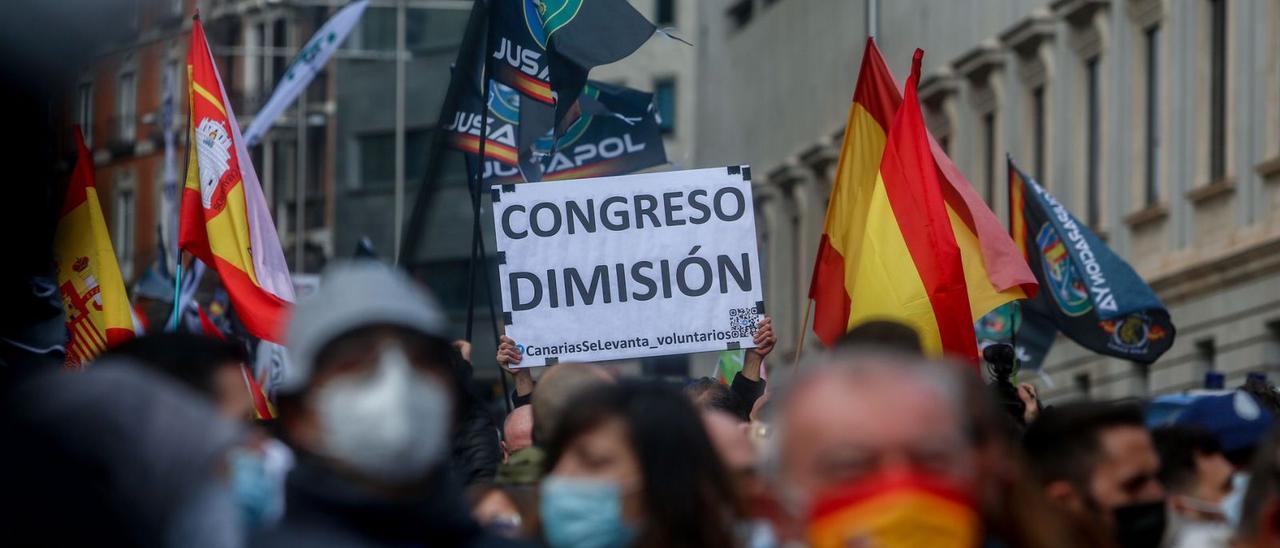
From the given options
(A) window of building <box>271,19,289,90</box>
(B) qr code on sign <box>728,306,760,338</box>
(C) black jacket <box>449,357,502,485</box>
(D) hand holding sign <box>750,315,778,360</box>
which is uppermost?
(A) window of building <box>271,19,289,90</box>

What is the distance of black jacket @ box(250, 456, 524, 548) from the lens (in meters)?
4.98

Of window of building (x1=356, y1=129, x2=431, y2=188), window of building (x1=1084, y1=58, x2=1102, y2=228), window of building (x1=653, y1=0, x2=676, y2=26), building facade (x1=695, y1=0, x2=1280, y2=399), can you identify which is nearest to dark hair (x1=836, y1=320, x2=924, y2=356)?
building facade (x1=695, y1=0, x2=1280, y2=399)

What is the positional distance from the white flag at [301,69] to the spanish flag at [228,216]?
7144mm

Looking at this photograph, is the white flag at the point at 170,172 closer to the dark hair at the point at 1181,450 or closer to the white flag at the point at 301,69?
the white flag at the point at 301,69

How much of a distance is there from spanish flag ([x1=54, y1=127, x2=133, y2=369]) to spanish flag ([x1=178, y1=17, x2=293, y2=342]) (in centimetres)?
40

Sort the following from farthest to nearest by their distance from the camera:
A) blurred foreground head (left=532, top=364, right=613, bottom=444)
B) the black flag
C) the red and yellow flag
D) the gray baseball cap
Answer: the black flag < blurred foreground head (left=532, top=364, right=613, bottom=444) < the gray baseball cap < the red and yellow flag

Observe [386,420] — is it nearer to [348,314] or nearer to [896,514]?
[348,314]

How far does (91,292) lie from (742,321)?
3.62 m

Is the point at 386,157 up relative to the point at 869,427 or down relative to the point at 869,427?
up

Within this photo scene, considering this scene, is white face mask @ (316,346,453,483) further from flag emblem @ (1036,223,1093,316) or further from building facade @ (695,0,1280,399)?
building facade @ (695,0,1280,399)

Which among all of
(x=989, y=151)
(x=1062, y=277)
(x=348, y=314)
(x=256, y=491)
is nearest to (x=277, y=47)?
(x=989, y=151)

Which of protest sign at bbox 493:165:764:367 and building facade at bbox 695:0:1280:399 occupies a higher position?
building facade at bbox 695:0:1280:399

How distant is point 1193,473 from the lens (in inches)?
292

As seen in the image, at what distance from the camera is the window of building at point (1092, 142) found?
33000mm
